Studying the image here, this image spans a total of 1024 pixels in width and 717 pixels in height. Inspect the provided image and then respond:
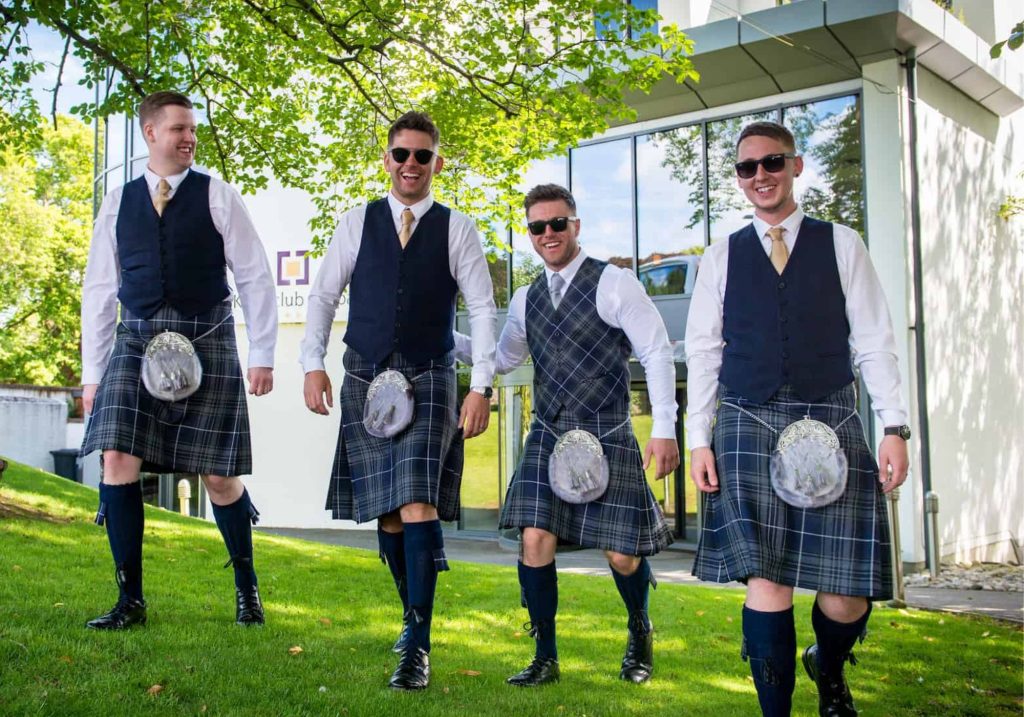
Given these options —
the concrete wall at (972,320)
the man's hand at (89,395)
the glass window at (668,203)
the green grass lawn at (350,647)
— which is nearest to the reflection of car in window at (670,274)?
the glass window at (668,203)

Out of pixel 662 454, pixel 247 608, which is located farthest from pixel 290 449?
pixel 662 454

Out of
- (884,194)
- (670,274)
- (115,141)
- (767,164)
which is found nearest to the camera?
(767,164)

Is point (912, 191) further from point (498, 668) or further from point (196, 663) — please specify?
point (196, 663)

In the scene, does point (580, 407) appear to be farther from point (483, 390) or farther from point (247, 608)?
point (247, 608)

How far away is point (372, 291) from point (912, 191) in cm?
1046

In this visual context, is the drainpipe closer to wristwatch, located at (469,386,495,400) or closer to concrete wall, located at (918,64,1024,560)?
concrete wall, located at (918,64,1024,560)

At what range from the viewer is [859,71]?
12.8 meters

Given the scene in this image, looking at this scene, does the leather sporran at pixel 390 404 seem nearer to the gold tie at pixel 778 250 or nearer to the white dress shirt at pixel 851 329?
the white dress shirt at pixel 851 329

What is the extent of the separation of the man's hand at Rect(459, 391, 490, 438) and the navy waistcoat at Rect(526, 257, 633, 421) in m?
0.37

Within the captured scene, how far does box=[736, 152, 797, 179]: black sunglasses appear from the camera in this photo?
3.49 meters

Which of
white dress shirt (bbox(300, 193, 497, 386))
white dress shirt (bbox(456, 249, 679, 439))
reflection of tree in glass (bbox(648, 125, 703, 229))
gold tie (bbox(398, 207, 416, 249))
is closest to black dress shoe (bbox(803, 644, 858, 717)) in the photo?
white dress shirt (bbox(456, 249, 679, 439))

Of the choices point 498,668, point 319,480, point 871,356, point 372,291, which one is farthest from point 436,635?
point 319,480

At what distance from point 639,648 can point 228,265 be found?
7.63 ft

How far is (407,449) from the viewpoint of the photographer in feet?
12.3
